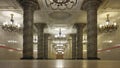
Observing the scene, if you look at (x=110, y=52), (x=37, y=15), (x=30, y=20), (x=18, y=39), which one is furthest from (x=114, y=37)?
(x=18, y=39)


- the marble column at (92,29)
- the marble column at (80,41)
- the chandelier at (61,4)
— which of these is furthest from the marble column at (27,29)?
the marble column at (80,41)

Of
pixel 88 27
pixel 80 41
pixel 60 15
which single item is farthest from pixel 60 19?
pixel 88 27

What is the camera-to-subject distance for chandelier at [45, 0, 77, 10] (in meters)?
13.3

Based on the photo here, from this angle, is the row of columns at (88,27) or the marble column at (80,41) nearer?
the row of columns at (88,27)

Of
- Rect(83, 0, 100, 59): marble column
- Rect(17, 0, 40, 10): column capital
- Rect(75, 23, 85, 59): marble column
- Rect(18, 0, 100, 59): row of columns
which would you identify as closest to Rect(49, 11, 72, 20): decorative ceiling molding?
Rect(75, 23, 85, 59): marble column

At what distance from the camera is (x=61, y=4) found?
13.7m

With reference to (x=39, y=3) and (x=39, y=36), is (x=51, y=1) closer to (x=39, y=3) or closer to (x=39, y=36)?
(x=39, y=3)

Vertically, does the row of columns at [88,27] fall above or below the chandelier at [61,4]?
below

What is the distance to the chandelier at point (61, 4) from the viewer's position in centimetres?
1330

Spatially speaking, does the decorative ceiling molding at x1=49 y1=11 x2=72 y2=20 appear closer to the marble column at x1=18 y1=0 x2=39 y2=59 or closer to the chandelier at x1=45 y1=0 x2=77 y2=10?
the chandelier at x1=45 y1=0 x2=77 y2=10

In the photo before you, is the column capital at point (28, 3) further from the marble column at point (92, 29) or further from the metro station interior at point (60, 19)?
the marble column at point (92, 29)

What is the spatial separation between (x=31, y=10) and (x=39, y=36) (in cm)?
826

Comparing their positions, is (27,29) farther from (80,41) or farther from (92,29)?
(80,41)

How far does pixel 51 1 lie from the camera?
13.3 m
